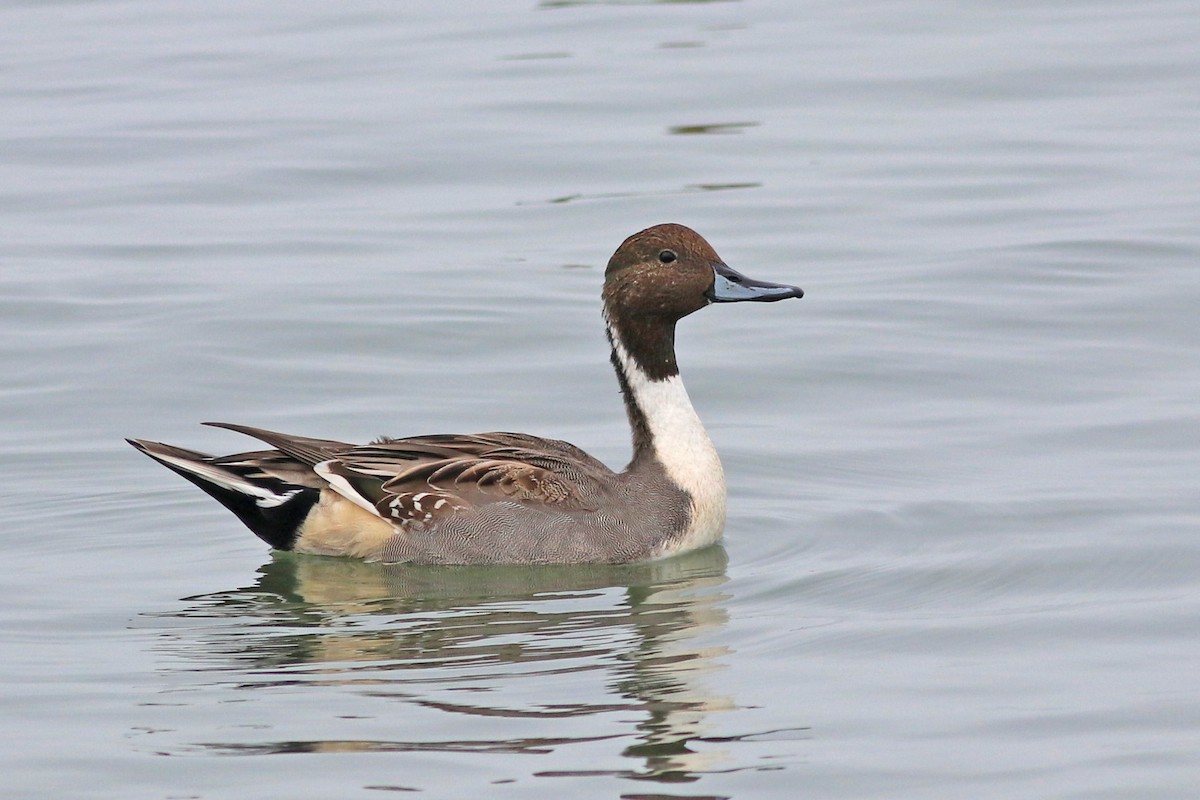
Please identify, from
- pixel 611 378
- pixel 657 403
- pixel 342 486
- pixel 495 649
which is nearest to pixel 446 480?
pixel 342 486

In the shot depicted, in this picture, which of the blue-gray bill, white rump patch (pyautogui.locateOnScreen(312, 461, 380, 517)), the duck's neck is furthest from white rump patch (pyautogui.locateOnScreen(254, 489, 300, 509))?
the blue-gray bill

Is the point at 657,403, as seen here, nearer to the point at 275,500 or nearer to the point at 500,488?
the point at 500,488

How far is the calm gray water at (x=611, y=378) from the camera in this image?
271 inches

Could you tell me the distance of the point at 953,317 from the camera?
1286 cm

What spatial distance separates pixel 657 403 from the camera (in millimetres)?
9586

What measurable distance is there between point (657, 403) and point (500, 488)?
92cm

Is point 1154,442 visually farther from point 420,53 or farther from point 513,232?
point 420,53

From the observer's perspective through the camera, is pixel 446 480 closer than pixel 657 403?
Yes

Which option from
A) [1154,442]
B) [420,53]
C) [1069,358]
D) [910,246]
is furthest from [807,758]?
[420,53]

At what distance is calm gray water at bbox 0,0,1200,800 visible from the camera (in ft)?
22.6

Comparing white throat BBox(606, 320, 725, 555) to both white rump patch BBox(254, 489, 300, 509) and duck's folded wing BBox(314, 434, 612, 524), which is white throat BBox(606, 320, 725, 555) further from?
white rump patch BBox(254, 489, 300, 509)

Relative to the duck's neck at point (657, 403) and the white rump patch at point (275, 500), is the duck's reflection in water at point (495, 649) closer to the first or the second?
the white rump patch at point (275, 500)

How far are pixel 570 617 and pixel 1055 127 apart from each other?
10.2 metres

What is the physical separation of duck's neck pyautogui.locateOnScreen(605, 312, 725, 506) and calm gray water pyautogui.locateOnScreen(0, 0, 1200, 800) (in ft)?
1.41
